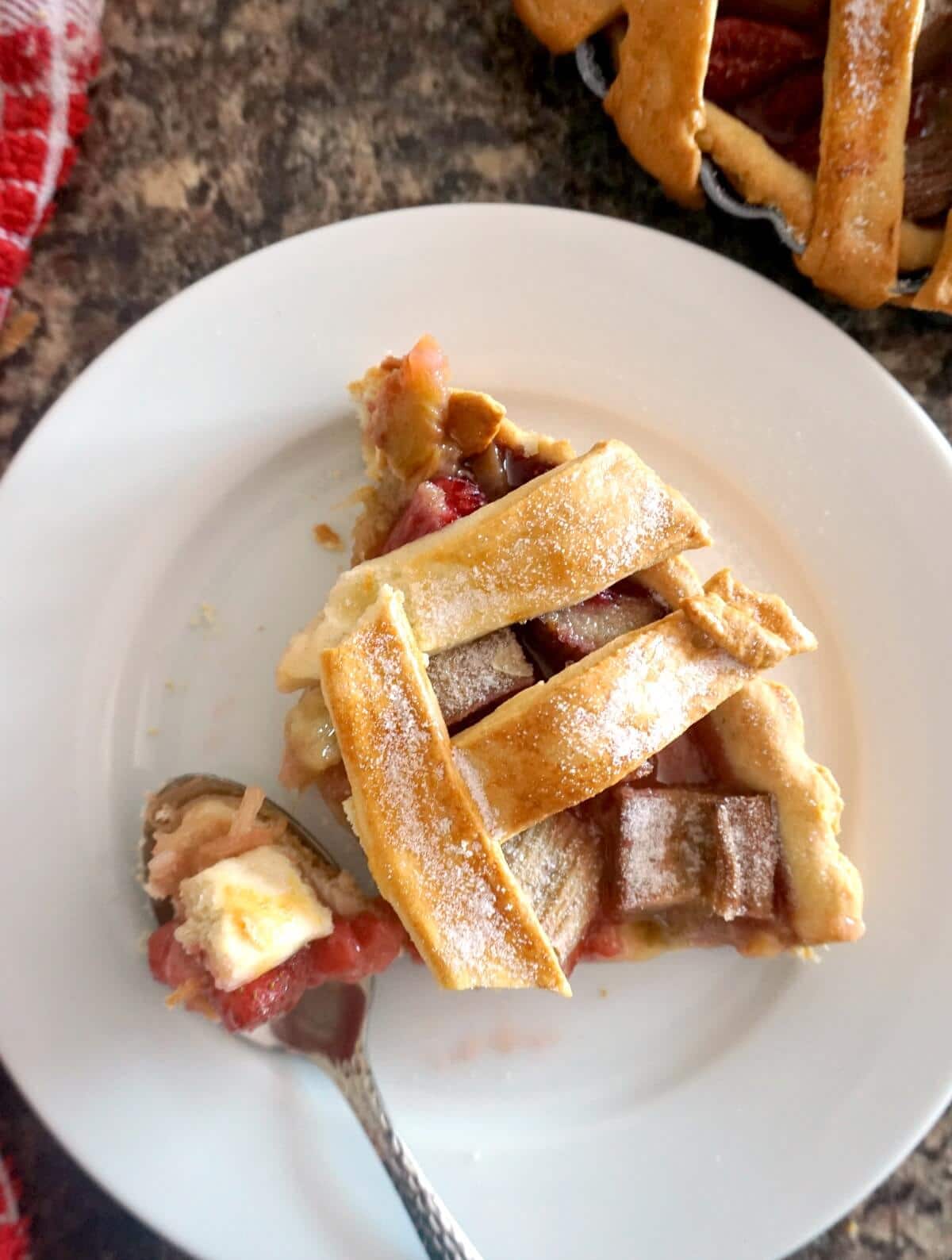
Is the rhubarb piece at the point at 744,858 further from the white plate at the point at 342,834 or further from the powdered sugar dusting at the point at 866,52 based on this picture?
the powdered sugar dusting at the point at 866,52

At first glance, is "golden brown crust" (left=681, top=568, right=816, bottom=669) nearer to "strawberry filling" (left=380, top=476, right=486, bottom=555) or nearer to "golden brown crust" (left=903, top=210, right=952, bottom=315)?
"strawberry filling" (left=380, top=476, right=486, bottom=555)

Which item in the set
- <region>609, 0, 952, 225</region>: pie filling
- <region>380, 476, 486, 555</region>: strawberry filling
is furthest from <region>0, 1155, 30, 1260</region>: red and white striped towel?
<region>609, 0, 952, 225</region>: pie filling

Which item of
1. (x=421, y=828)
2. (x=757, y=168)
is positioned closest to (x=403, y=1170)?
(x=421, y=828)

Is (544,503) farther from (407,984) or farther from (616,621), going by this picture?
(407,984)

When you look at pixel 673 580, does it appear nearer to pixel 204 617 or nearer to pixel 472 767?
pixel 472 767

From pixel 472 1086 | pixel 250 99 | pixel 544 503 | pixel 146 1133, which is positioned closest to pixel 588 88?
pixel 250 99

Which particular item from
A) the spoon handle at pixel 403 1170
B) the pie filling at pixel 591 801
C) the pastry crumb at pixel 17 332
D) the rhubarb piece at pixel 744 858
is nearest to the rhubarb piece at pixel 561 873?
the pie filling at pixel 591 801
